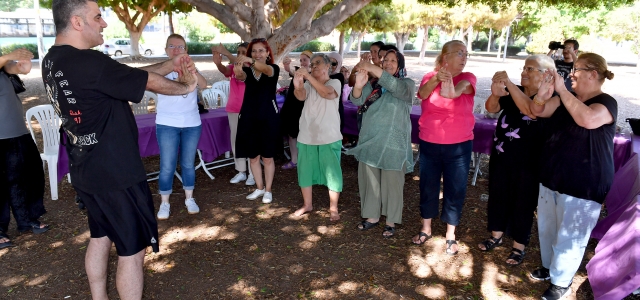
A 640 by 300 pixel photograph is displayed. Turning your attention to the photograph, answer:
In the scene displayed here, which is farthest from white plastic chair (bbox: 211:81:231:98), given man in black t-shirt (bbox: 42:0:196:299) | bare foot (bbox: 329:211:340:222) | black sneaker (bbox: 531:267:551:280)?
black sneaker (bbox: 531:267:551:280)

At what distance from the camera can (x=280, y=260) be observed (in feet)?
12.8

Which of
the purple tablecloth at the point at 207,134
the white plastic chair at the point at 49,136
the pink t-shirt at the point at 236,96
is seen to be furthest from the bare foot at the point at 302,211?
the white plastic chair at the point at 49,136

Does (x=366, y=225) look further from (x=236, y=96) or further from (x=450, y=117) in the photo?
(x=236, y=96)

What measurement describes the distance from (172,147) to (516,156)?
10.5 ft

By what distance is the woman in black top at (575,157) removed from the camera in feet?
9.39

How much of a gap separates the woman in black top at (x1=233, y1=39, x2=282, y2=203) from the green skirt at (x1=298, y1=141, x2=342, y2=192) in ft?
1.41

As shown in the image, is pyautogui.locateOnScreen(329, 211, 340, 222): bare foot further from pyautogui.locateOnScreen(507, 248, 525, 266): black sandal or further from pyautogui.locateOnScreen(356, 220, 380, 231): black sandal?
pyautogui.locateOnScreen(507, 248, 525, 266): black sandal

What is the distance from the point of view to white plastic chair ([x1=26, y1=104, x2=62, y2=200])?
5023 millimetres

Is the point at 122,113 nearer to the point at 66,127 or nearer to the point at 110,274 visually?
the point at 66,127

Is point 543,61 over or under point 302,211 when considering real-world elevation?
over

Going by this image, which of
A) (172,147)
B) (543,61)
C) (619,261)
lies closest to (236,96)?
(172,147)

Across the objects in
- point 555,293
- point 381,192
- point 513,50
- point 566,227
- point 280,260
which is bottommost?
point 280,260

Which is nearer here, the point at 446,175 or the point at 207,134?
the point at 446,175

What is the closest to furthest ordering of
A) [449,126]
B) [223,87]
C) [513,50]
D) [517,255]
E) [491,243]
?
[449,126], [517,255], [491,243], [223,87], [513,50]
